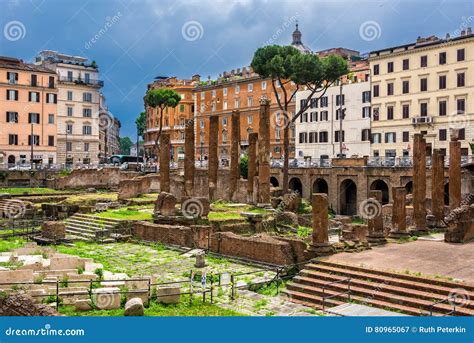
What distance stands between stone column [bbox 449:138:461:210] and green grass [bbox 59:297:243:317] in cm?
1684

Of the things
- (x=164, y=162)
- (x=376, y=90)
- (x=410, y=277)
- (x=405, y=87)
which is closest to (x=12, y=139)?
(x=164, y=162)

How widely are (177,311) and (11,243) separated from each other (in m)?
14.5

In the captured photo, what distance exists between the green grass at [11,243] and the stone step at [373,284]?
12.9m

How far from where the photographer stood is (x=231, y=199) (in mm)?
40312

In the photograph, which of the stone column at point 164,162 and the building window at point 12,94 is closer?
the stone column at point 164,162

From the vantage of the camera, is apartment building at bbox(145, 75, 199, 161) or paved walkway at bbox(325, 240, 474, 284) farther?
apartment building at bbox(145, 75, 199, 161)

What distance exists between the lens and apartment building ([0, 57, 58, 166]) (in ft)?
191

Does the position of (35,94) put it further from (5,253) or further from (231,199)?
(5,253)

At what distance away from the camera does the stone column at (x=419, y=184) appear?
26500mm

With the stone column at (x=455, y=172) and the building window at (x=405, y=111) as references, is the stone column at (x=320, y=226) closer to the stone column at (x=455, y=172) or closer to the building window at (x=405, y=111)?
the stone column at (x=455, y=172)

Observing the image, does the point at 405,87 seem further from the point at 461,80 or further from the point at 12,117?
the point at 12,117

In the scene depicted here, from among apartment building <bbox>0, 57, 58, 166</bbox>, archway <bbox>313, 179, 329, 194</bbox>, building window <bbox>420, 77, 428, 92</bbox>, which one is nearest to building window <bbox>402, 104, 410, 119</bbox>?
building window <bbox>420, 77, 428, 92</bbox>

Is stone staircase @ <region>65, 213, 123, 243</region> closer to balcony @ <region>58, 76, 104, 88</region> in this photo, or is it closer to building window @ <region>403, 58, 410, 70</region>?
building window @ <region>403, 58, 410, 70</region>

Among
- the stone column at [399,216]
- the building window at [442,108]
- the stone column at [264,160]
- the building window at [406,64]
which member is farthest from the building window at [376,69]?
the stone column at [399,216]
